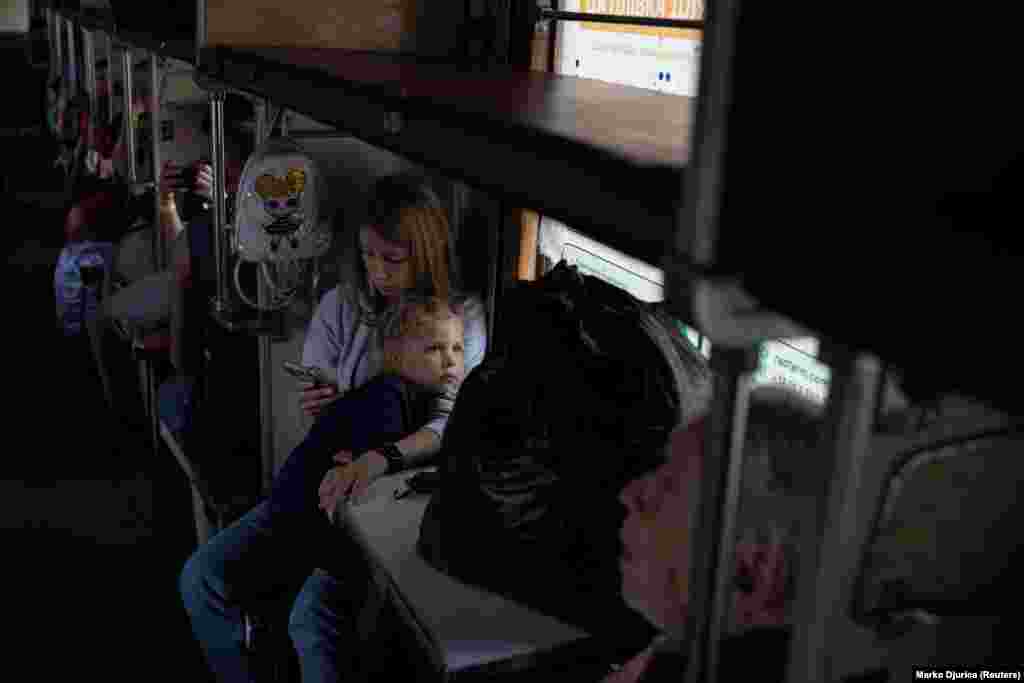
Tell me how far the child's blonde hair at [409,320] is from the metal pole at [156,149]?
184 centimetres

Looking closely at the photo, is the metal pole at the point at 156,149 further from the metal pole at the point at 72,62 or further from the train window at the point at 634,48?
the metal pole at the point at 72,62

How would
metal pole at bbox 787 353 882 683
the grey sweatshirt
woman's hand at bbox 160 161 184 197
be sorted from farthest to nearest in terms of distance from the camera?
woman's hand at bbox 160 161 184 197
the grey sweatshirt
metal pole at bbox 787 353 882 683

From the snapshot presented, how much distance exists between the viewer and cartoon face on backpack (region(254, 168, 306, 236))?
212 cm

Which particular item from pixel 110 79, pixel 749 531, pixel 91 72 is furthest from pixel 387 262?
pixel 91 72

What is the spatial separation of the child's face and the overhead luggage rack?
1.64 feet

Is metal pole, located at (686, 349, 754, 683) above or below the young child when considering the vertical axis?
above

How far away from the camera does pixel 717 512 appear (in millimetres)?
680

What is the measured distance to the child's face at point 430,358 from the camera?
6.41ft

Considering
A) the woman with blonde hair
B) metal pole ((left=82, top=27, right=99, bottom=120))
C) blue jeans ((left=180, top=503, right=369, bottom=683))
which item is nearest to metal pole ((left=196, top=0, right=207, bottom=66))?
the woman with blonde hair

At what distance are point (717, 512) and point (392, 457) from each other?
1.24 metres

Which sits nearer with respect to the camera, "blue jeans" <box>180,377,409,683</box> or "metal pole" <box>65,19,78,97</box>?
"blue jeans" <box>180,377,409,683</box>

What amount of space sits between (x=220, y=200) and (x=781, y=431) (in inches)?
74.1

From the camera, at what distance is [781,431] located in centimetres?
80

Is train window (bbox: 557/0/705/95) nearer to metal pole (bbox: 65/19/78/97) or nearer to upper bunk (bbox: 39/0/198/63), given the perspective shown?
upper bunk (bbox: 39/0/198/63)
